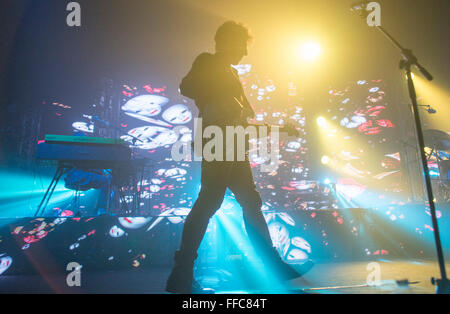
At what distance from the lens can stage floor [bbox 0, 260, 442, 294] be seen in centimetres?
120

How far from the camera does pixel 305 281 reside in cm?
136

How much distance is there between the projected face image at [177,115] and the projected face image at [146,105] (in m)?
0.22

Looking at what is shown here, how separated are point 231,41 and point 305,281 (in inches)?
54.1

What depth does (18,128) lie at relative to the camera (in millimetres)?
4414

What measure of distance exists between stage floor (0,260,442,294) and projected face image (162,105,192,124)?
441cm

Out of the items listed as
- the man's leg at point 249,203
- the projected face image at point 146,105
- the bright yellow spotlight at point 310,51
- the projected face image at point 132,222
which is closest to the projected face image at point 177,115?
the projected face image at point 146,105

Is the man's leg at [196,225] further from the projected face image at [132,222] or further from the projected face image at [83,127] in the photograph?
the projected face image at [83,127]

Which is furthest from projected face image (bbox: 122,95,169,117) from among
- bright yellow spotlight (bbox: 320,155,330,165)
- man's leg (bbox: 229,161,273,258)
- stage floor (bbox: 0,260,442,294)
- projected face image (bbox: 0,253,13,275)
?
man's leg (bbox: 229,161,273,258)

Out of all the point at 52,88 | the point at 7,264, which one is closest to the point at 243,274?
the point at 7,264

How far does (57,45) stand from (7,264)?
15.4ft

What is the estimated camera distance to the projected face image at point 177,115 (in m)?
5.93

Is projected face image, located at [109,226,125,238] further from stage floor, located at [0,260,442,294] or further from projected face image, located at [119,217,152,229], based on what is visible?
stage floor, located at [0,260,442,294]

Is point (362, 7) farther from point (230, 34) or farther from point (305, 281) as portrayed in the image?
point (305, 281)
